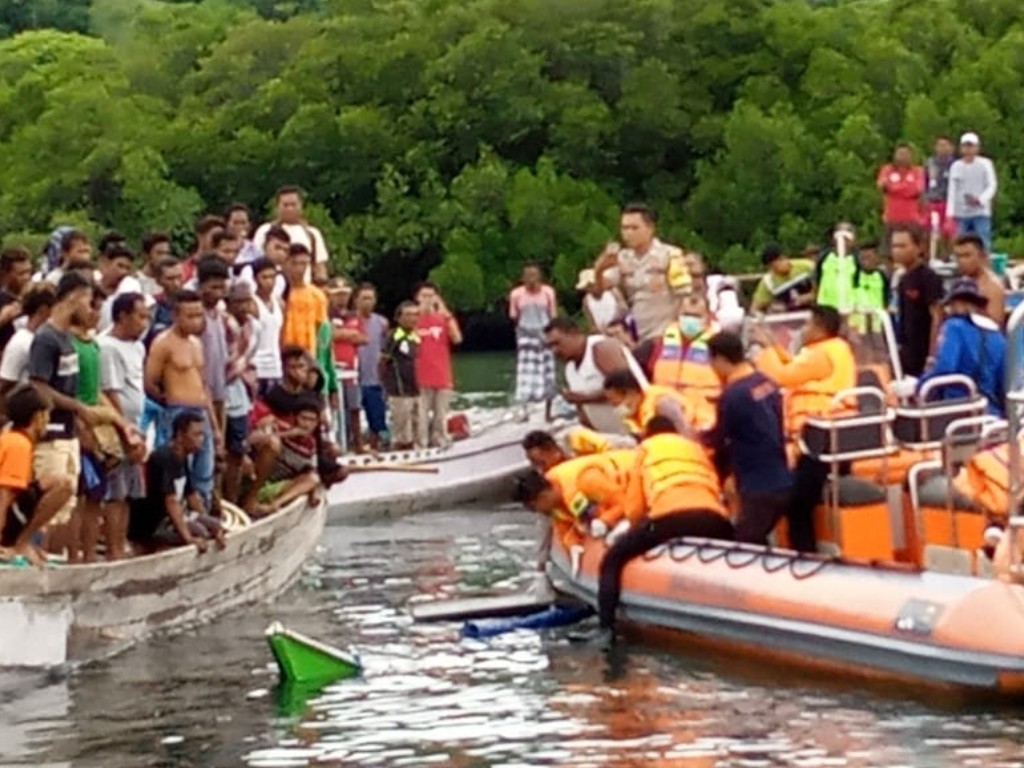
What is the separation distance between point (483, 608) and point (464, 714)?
3.58 meters

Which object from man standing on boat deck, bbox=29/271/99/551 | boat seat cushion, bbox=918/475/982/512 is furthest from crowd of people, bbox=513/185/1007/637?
man standing on boat deck, bbox=29/271/99/551

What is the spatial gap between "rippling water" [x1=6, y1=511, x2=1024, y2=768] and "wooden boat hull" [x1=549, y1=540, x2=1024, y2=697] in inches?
7.5

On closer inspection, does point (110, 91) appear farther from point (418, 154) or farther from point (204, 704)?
point (204, 704)

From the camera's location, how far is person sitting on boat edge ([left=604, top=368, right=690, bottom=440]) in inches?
727

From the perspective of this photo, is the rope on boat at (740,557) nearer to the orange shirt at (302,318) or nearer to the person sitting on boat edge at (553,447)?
the person sitting on boat edge at (553,447)

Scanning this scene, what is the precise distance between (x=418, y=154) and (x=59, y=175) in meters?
11.8

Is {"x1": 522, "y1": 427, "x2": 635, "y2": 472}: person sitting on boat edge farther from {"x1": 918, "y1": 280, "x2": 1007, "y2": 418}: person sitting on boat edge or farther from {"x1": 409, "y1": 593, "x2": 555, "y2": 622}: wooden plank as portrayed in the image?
{"x1": 918, "y1": 280, "x2": 1007, "y2": 418}: person sitting on boat edge

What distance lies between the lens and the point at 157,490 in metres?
18.8

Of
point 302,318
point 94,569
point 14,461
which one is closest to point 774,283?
point 302,318

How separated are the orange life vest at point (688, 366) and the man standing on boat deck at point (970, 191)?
28.4ft

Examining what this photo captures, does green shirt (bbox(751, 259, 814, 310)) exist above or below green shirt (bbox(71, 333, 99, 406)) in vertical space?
above

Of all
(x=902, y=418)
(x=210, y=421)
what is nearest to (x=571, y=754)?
(x=902, y=418)

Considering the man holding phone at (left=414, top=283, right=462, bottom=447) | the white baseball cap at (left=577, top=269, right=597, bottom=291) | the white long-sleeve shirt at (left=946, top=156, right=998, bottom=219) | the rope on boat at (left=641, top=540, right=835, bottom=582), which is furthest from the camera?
the man holding phone at (left=414, top=283, right=462, bottom=447)

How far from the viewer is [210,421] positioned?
19609 mm
